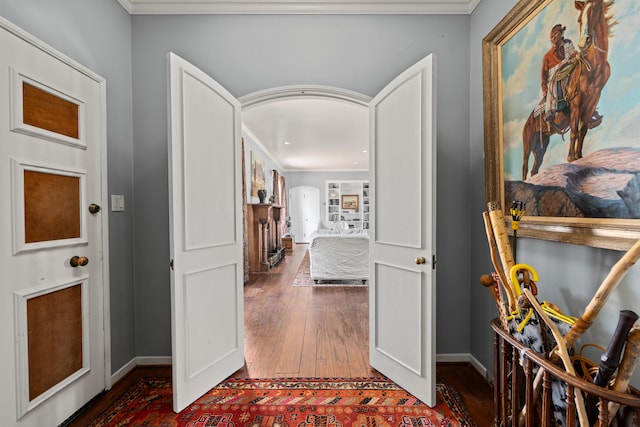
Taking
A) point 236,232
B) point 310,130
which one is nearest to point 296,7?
point 236,232

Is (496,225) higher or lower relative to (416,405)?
higher

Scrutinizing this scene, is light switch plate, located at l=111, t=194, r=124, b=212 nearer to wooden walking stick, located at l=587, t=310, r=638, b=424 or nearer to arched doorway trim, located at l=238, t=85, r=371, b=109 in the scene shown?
arched doorway trim, located at l=238, t=85, r=371, b=109

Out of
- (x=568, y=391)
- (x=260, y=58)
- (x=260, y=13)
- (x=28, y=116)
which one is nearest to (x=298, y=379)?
(x=568, y=391)

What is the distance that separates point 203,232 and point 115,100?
1158mm

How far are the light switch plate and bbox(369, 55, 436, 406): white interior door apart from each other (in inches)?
72.0

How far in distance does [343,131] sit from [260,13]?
333 centimetres

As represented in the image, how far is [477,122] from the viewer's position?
6.72 feet

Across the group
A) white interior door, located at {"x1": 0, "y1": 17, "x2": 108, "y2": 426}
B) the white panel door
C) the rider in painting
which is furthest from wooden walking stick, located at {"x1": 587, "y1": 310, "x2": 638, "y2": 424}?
the white panel door

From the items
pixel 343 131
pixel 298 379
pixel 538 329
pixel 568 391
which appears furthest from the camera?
pixel 343 131

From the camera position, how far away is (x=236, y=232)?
2.11m

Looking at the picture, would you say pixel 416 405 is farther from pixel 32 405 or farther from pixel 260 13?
pixel 260 13

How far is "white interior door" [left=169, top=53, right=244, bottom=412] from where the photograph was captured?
167 centimetres

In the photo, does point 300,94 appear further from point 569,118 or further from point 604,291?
point 604,291

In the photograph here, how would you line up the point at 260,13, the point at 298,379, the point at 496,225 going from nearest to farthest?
1. the point at 496,225
2. the point at 298,379
3. the point at 260,13
